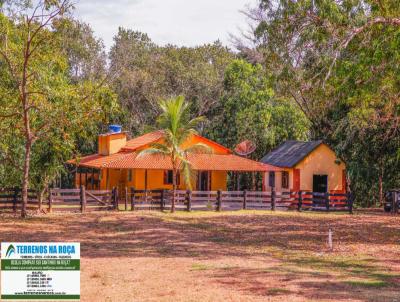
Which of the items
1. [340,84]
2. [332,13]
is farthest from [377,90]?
[332,13]

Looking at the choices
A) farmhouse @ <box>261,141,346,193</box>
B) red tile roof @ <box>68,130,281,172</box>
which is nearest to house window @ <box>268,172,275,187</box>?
farmhouse @ <box>261,141,346,193</box>

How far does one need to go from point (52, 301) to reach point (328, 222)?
2058 cm

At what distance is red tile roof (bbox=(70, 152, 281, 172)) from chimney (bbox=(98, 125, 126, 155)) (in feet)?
3.51

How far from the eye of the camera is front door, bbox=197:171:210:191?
143 feet

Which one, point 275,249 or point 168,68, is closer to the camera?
point 275,249

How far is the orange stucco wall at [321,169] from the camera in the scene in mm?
40750

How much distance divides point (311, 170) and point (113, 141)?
538 inches

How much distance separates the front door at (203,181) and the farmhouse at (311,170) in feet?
14.9

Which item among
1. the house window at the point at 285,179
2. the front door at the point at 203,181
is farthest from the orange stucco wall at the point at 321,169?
the front door at the point at 203,181

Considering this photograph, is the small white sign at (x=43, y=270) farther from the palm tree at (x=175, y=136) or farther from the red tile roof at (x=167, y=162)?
the red tile roof at (x=167, y=162)

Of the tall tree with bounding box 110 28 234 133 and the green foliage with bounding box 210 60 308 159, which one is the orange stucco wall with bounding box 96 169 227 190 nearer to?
the green foliage with bounding box 210 60 308 159

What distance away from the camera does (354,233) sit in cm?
2411

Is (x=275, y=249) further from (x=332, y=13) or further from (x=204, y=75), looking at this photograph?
(x=204, y=75)

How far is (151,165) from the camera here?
128 feet
